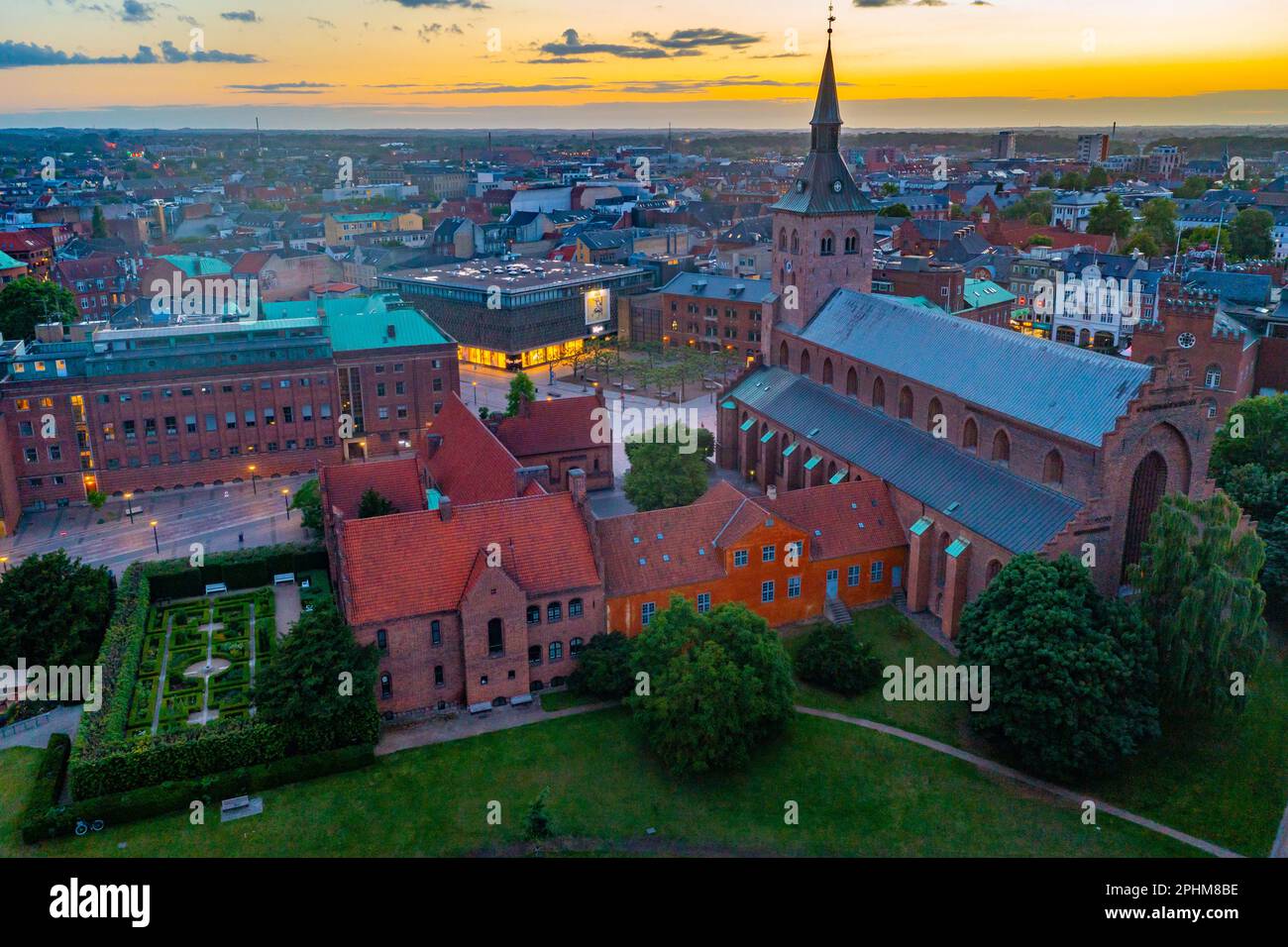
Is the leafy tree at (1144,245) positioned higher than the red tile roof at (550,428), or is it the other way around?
the leafy tree at (1144,245)

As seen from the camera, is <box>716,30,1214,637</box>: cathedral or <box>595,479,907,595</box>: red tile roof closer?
<box>716,30,1214,637</box>: cathedral

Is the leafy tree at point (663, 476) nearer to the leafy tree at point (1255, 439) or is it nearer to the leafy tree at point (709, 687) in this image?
the leafy tree at point (709, 687)

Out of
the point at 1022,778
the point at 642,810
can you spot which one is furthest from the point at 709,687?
the point at 1022,778

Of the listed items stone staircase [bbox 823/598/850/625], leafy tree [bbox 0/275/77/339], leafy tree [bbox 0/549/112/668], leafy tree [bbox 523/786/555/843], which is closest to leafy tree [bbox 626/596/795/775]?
leafy tree [bbox 523/786/555/843]

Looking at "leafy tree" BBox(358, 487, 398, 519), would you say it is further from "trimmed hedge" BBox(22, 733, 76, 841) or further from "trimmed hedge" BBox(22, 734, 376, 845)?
"trimmed hedge" BBox(22, 733, 76, 841)

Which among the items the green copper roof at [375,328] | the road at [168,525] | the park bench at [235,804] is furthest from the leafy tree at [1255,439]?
the green copper roof at [375,328]
